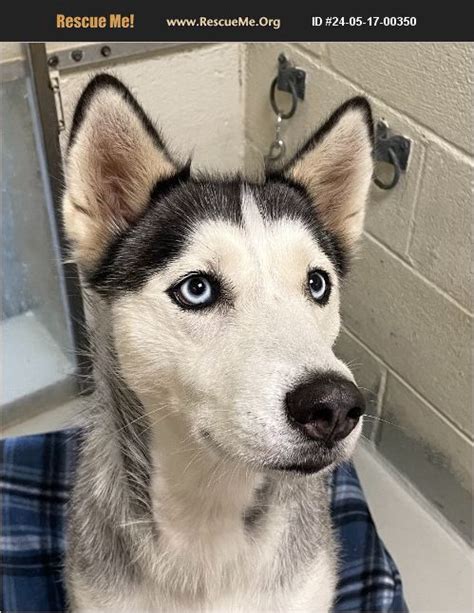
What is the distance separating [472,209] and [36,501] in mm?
1286

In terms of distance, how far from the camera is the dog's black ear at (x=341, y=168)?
49.0 inches

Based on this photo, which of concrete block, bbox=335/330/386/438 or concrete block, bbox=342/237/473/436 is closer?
concrete block, bbox=342/237/473/436

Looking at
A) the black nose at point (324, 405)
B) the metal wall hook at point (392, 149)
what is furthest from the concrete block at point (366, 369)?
Answer: the black nose at point (324, 405)

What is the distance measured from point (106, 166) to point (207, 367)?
41 cm

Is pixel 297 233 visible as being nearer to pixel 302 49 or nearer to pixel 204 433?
pixel 204 433

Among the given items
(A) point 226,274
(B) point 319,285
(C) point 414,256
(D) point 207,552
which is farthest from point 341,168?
(D) point 207,552

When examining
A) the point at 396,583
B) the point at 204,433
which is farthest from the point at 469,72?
the point at 396,583

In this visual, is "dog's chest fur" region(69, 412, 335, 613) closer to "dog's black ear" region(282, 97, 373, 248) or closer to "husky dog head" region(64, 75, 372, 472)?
"husky dog head" region(64, 75, 372, 472)

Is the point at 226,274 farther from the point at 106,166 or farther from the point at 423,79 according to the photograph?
the point at 423,79

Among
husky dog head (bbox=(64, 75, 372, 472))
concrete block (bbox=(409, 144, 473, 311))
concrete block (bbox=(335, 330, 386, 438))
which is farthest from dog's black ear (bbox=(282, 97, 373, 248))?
concrete block (bbox=(335, 330, 386, 438))

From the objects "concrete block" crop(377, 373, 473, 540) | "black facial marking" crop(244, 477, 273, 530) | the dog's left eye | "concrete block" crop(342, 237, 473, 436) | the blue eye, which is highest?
the dog's left eye

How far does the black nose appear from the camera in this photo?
891 millimetres

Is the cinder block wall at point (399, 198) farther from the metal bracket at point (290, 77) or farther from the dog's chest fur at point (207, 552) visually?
the dog's chest fur at point (207, 552)

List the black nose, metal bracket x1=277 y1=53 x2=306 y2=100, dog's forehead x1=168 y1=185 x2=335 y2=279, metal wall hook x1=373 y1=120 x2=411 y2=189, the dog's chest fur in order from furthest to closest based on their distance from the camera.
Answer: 1. metal bracket x1=277 y1=53 x2=306 y2=100
2. metal wall hook x1=373 y1=120 x2=411 y2=189
3. the dog's chest fur
4. dog's forehead x1=168 y1=185 x2=335 y2=279
5. the black nose
